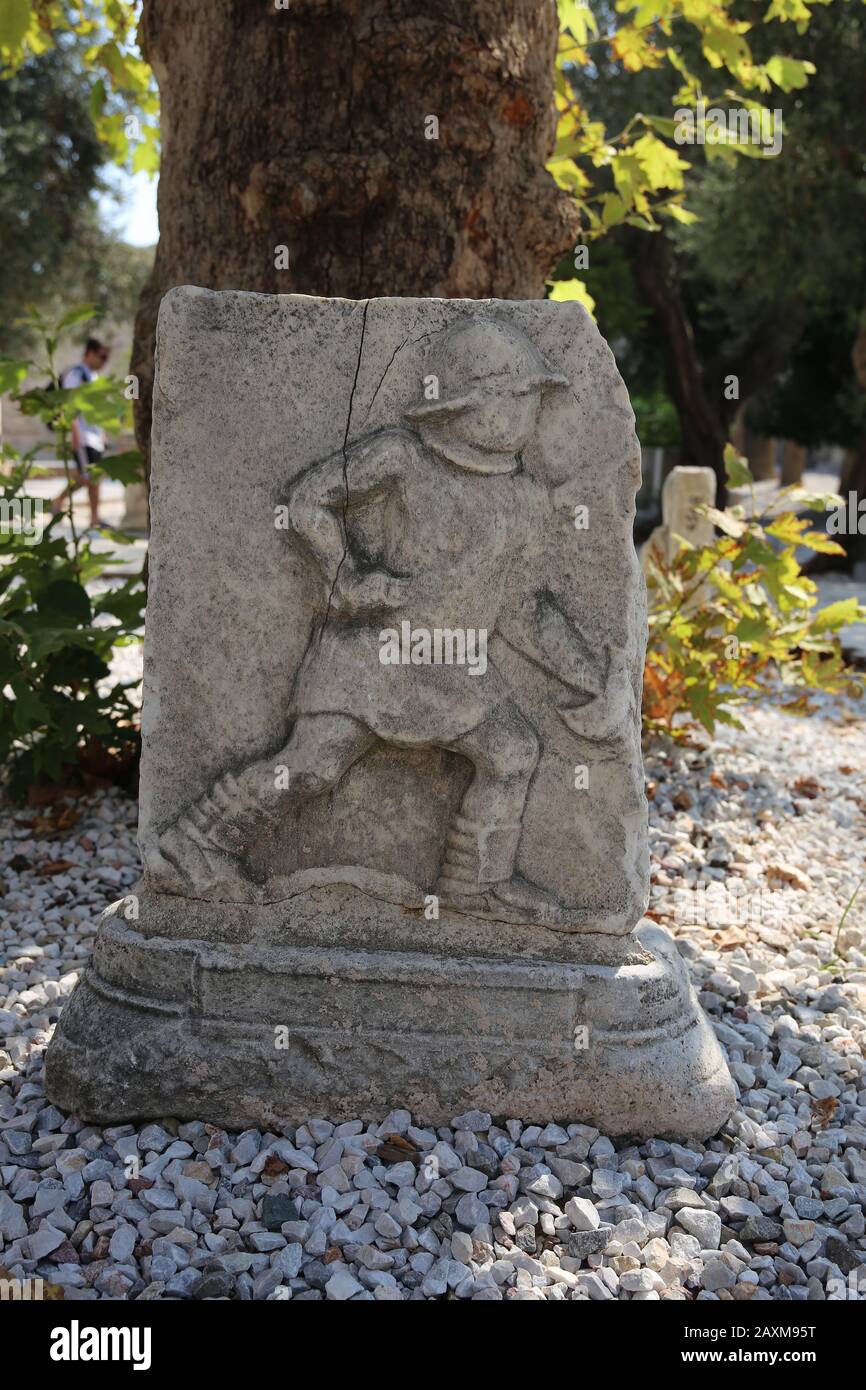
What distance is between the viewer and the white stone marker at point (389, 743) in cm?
236

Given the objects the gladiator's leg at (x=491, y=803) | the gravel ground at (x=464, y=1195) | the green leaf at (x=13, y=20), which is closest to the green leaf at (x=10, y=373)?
the green leaf at (x=13, y=20)

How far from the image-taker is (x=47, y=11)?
15.2ft

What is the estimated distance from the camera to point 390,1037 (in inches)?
95.4

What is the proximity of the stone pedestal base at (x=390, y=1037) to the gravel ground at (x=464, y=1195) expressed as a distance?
0.18 ft

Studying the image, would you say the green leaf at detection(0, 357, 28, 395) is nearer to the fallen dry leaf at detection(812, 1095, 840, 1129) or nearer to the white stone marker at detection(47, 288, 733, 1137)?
the white stone marker at detection(47, 288, 733, 1137)

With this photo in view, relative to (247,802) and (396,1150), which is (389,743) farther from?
(396,1150)

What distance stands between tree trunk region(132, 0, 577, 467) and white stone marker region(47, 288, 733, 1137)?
124cm

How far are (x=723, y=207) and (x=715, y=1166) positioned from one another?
11.1 m

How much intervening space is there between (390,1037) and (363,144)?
2.48 m

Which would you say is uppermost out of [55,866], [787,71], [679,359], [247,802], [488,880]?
[679,359]

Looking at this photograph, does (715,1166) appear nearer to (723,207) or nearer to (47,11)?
(47,11)

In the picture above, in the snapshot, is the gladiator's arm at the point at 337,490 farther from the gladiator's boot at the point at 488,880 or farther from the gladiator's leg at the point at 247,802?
the gladiator's boot at the point at 488,880

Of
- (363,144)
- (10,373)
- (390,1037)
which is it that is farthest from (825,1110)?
(10,373)

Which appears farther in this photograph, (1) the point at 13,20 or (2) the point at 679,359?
(2) the point at 679,359
